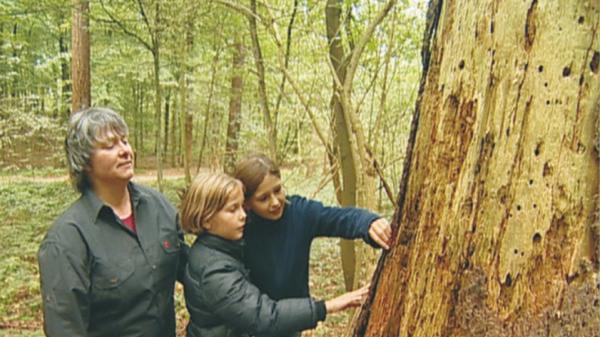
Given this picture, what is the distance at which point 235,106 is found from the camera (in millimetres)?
10828

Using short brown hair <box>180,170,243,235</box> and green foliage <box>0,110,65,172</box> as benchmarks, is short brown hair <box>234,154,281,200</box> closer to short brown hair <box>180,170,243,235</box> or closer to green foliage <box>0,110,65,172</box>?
short brown hair <box>180,170,243,235</box>

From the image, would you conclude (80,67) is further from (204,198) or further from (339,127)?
(204,198)

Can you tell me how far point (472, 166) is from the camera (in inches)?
50.1

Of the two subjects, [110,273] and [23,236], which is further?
[23,236]

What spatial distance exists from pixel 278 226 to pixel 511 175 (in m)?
1.13

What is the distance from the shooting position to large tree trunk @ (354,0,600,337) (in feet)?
3.75

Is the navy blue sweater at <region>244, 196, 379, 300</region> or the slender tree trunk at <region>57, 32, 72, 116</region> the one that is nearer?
the navy blue sweater at <region>244, 196, 379, 300</region>

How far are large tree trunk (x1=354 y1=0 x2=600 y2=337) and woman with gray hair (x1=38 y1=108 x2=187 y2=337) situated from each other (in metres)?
1.11

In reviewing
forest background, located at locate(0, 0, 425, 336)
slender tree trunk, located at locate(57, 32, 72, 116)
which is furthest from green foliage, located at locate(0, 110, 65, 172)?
slender tree trunk, located at locate(57, 32, 72, 116)

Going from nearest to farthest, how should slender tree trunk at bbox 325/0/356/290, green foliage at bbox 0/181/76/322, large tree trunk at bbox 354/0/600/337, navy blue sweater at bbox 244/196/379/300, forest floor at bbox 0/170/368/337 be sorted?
large tree trunk at bbox 354/0/600/337 < navy blue sweater at bbox 244/196/379/300 < slender tree trunk at bbox 325/0/356/290 < forest floor at bbox 0/170/368/337 < green foliage at bbox 0/181/76/322

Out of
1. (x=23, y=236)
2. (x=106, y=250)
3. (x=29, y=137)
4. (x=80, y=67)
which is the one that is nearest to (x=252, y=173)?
(x=106, y=250)

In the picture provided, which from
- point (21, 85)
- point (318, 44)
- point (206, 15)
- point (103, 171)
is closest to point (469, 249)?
point (103, 171)

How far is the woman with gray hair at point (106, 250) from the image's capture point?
5.52 ft

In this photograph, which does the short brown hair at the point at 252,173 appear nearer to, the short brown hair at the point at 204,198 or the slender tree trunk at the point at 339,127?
the short brown hair at the point at 204,198
